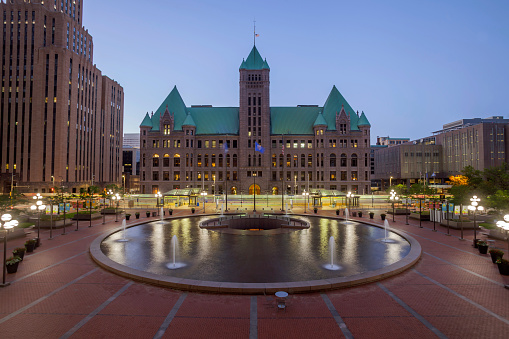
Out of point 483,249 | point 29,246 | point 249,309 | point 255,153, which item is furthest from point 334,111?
point 249,309

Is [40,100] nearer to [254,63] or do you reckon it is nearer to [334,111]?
[254,63]

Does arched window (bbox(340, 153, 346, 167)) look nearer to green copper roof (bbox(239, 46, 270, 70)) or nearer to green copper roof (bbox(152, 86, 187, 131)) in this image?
green copper roof (bbox(239, 46, 270, 70))

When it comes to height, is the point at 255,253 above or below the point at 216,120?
below

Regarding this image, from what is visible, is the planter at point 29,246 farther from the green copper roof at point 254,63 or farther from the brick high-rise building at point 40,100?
the brick high-rise building at point 40,100

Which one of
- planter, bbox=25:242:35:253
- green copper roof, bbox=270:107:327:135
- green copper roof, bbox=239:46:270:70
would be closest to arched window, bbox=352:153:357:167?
green copper roof, bbox=270:107:327:135

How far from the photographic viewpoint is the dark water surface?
13836mm

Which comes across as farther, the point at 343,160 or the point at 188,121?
the point at 188,121

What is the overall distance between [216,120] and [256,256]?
75983 mm

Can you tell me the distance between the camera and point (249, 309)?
9.99 meters

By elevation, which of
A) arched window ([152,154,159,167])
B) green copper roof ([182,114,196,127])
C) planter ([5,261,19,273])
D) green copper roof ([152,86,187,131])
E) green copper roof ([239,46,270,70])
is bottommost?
planter ([5,261,19,273])

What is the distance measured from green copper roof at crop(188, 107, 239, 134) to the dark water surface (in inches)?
2490

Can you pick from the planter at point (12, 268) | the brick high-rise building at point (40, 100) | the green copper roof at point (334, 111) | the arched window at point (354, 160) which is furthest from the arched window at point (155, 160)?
the planter at point (12, 268)

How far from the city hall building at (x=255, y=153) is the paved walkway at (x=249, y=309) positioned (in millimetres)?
68503

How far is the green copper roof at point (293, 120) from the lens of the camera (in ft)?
284
